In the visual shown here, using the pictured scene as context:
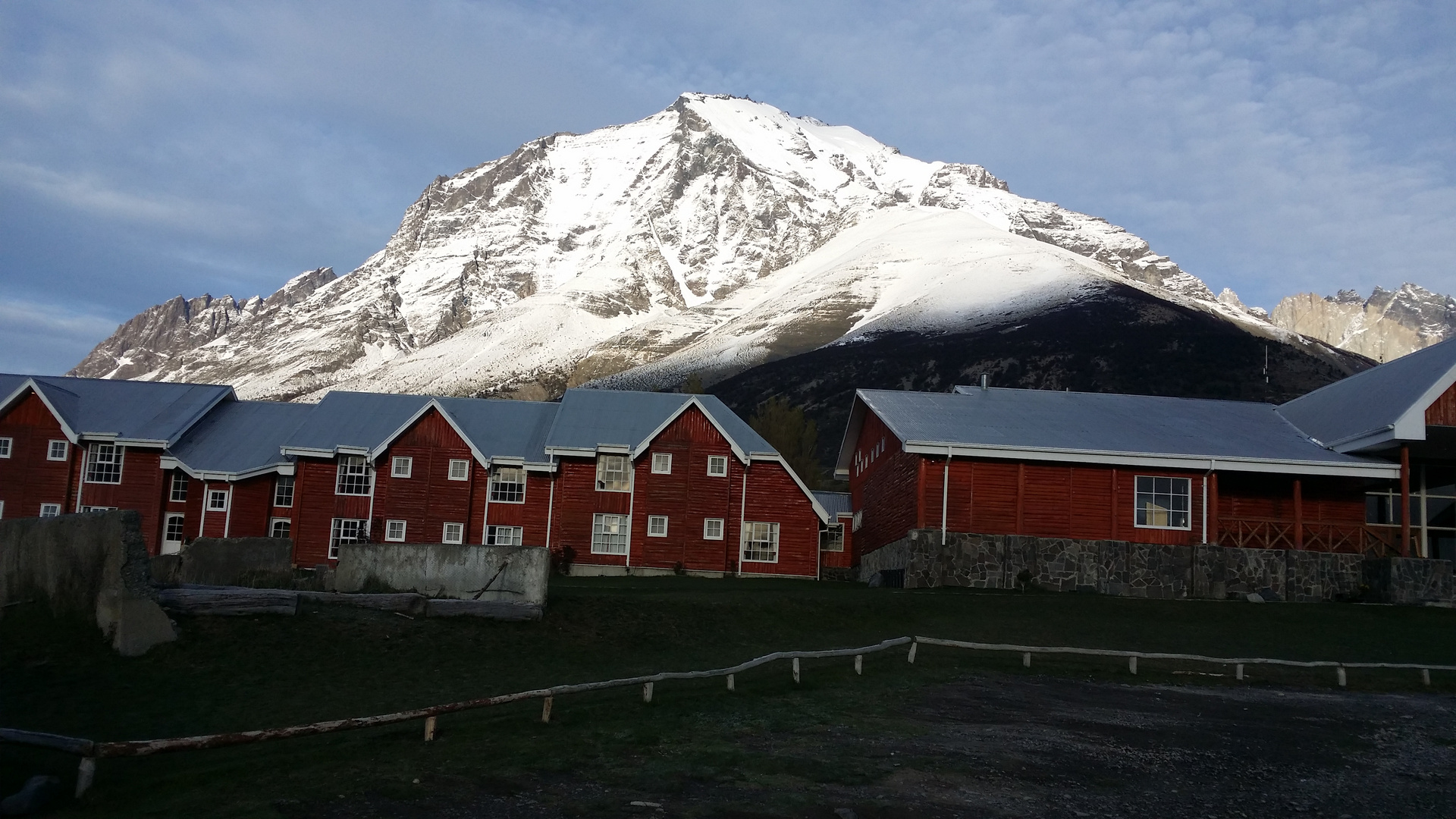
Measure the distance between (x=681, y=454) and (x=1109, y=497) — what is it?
16.1 m

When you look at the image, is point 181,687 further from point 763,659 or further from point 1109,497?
point 1109,497

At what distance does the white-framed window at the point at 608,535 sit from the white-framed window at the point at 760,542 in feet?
15.2

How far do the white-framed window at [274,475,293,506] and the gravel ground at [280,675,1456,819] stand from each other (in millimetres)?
34347

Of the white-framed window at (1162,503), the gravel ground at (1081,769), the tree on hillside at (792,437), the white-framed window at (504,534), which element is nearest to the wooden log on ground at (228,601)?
the gravel ground at (1081,769)

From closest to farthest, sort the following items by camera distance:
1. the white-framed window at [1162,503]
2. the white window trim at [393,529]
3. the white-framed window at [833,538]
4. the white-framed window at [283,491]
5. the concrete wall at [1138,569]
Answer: the concrete wall at [1138,569], the white-framed window at [1162,503], the white window trim at [393,529], the white-framed window at [283,491], the white-framed window at [833,538]

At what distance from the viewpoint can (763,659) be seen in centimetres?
1977

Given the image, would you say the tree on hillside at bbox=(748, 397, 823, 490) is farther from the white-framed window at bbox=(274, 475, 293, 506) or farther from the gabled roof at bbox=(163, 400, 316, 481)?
the white-framed window at bbox=(274, 475, 293, 506)

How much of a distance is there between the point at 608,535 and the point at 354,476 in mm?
10329

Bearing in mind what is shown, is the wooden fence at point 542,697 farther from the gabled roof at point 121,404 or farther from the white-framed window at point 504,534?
the gabled roof at point 121,404

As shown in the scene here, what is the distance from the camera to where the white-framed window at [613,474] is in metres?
44.0

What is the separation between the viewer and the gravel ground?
1176 centimetres

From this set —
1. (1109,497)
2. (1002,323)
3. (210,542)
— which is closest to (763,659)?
(210,542)

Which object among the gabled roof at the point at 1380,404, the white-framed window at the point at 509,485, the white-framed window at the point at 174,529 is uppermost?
the gabled roof at the point at 1380,404

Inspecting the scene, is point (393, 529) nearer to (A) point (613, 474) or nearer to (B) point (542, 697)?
(A) point (613, 474)
